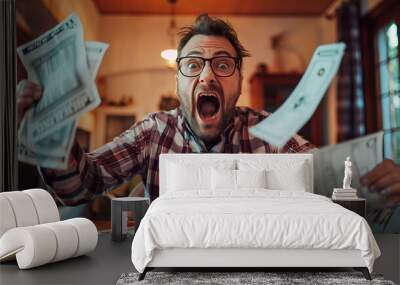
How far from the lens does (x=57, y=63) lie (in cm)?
551

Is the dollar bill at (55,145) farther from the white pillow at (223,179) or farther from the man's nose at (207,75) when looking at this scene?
the white pillow at (223,179)

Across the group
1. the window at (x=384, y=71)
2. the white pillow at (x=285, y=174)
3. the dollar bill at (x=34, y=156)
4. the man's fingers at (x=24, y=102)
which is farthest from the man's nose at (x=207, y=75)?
the man's fingers at (x=24, y=102)

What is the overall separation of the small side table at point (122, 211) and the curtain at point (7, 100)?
3.72 ft

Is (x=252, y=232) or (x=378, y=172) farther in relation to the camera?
(x=378, y=172)

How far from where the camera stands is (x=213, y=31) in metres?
5.52

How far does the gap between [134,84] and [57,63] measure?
2.75 ft

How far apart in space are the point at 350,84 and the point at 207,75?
1554 mm

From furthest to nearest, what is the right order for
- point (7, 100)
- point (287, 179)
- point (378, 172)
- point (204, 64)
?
point (378, 172) < point (204, 64) < point (7, 100) < point (287, 179)

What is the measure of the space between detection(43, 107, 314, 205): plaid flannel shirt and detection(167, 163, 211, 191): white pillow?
1.21 feet

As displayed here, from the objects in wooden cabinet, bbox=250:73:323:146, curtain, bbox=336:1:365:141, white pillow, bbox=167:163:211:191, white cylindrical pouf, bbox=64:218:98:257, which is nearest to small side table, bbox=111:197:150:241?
white pillow, bbox=167:163:211:191

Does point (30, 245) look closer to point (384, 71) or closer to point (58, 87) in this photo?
point (58, 87)

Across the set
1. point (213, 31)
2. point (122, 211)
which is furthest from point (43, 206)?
point (213, 31)

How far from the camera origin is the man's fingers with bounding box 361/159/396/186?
5484 millimetres

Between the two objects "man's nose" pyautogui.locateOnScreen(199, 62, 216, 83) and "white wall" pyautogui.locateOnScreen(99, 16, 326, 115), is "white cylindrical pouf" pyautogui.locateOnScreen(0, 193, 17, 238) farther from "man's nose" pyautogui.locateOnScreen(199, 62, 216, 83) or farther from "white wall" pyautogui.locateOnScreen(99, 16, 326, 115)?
"man's nose" pyautogui.locateOnScreen(199, 62, 216, 83)
